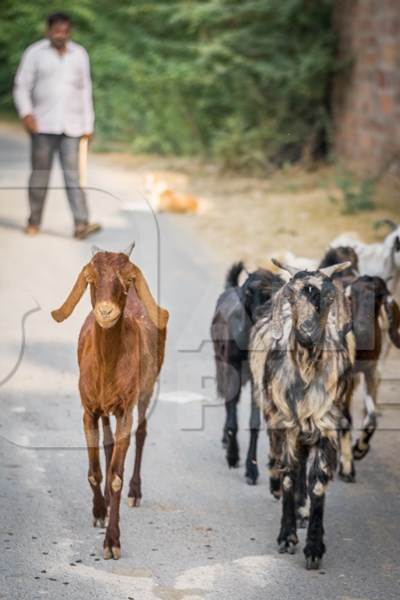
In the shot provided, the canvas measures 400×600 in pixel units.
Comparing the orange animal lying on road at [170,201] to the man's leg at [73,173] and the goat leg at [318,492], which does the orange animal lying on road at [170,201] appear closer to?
the man's leg at [73,173]

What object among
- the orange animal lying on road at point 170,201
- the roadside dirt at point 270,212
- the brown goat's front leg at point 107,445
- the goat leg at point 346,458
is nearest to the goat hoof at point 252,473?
the goat leg at point 346,458

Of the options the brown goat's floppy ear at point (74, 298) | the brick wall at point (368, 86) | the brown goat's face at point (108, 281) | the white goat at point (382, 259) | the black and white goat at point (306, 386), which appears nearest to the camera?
the brown goat's face at point (108, 281)

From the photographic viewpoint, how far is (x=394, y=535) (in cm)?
601

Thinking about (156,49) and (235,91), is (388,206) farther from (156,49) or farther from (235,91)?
(156,49)

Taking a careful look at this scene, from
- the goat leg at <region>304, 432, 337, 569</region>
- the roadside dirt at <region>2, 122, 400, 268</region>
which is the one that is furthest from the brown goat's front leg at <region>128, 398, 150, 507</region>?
the roadside dirt at <region>2, 122, 400, 268</region>

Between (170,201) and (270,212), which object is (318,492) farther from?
(170,201)

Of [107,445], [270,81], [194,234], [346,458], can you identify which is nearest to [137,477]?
[107,445]

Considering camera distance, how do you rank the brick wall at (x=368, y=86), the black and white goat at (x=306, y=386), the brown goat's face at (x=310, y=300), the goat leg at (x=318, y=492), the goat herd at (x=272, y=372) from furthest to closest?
1. the brick wall at (x=368, y=86)
2. the goat leg at (x=318, y=492)
3. the black and white goat at (x=306, y=386)
4. the brown goat's face at (x=310, y=300)
5. the goat herd at (x=272, y=372)

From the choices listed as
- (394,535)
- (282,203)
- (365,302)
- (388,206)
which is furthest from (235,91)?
(394,535)

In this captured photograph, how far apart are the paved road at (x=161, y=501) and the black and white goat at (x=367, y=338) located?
5.3 inches

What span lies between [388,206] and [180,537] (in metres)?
9.00

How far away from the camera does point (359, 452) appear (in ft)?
23.5

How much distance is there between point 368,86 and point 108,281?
12.1 m

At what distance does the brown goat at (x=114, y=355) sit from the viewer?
5094 mm
